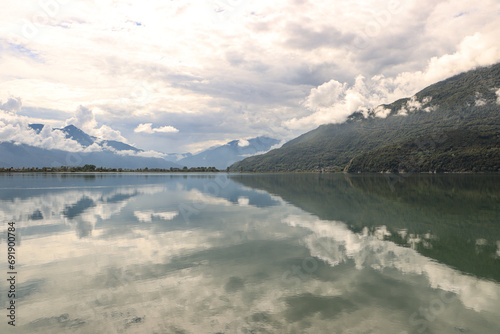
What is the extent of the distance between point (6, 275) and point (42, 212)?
3057cm

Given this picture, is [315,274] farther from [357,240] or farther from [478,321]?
[357,240]

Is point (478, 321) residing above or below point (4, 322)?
below

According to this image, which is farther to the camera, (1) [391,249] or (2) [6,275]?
(1) [391,249]

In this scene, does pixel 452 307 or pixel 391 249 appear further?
pixel 391 249

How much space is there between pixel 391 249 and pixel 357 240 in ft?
11.6

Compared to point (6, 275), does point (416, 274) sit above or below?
below

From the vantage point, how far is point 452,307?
14.0 metres

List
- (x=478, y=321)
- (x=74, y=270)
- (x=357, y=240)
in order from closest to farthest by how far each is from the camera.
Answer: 1. (x=478, y=321)
2. (x=74, y=270)
3. (x=357, y=240)

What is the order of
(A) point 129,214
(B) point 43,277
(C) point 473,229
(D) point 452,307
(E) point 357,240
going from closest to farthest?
(D) point 452,307 → (B) point 43,277 → (E) point 357,240 → (C) point 473,229 → (A) point 129,214

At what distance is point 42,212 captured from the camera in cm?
4394

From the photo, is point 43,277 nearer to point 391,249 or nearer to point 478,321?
point 478,321

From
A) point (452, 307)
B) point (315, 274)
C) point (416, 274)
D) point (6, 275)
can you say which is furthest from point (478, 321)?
point (6, 275)

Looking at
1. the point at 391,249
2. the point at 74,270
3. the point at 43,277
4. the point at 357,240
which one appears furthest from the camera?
the point at 357,240

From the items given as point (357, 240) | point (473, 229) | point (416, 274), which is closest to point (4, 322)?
point (416, 274)
